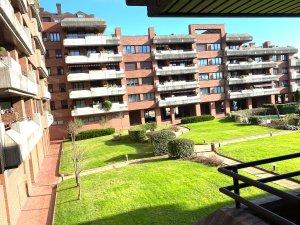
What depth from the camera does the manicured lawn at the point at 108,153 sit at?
30281mm

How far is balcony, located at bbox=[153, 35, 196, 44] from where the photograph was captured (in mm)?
55812

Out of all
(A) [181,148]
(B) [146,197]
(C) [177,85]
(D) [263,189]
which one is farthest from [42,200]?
(C) [177,85]

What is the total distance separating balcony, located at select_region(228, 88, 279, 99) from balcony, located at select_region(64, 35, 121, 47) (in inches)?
856

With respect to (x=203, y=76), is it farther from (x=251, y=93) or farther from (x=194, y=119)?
(x=194, y=119)

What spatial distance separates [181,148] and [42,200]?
→ 11189 mm

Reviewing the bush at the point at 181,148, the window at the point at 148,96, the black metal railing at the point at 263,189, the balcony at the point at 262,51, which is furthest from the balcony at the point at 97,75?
the black metal railing at the point at 263,189

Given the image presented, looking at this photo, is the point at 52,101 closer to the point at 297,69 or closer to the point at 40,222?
the point at 40,222

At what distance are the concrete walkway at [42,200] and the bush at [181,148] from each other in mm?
9199

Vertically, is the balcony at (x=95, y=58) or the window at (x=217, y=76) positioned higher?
the balcony at (x=95, y=58)

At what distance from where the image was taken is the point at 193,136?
130 ft

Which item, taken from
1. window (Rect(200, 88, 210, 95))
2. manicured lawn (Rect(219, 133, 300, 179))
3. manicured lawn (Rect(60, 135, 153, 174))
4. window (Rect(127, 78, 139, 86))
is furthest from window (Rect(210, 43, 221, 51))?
manicured lawn (Rect(219, 133, 300, 179))

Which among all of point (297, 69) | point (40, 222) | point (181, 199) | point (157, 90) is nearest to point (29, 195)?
point (40, 222)

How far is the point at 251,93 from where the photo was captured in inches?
2427

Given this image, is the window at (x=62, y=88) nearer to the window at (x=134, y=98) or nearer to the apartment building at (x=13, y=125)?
the window at (x=134, y=98)
